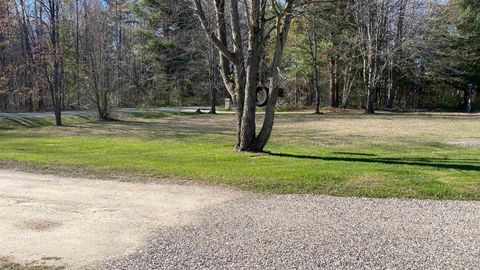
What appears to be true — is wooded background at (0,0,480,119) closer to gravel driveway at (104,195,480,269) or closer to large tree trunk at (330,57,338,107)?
large tree trunk at (330,57,338,107)

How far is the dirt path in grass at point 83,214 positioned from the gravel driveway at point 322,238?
385 millimetres

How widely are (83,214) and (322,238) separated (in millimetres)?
3267

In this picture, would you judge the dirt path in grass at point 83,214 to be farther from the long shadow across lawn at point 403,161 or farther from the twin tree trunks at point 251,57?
the twin tree trunks at point 251,57

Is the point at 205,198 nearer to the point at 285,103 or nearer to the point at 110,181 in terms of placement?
the point at 110,181

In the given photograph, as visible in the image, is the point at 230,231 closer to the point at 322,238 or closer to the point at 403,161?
the point at 322,238

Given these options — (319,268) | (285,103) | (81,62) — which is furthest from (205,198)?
(285,103)

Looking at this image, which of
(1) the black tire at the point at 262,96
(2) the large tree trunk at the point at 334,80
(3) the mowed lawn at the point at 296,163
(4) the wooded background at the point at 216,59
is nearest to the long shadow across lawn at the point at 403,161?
(3) the mowed lawn at the point at 296,163

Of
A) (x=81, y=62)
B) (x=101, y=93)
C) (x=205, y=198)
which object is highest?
(x=81, y=62)

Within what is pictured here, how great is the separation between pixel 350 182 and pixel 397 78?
3952 centimetres

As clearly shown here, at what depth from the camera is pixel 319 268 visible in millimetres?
4035

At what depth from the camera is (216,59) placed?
37281mm

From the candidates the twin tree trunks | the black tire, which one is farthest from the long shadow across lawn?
the black tire

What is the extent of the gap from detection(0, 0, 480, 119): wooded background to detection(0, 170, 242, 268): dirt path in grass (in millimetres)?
19995

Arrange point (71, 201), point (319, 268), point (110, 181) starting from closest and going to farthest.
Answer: point (319, 268) → point (71, 201) → point (110, 181)
